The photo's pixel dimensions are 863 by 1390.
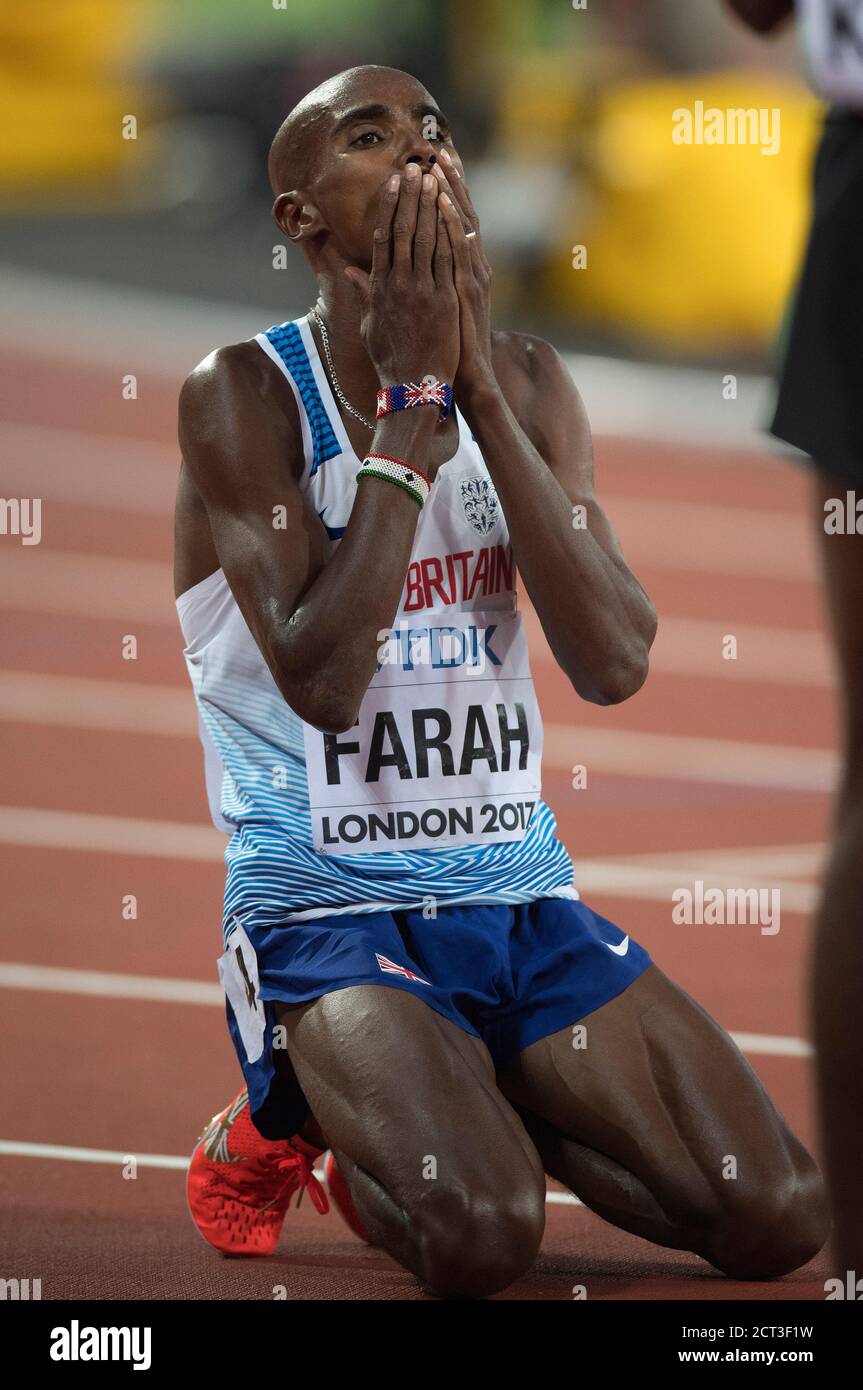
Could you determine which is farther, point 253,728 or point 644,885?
point 644,885

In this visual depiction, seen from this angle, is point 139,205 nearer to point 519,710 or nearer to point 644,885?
point 644,885

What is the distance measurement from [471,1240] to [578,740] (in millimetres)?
4533

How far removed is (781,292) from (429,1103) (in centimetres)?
1186

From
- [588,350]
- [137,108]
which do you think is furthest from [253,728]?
[137,108]

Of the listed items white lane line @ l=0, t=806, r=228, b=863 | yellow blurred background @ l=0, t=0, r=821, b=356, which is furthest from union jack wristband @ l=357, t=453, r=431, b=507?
yellow blurred background @ l=0, t=0, r=821, b=356

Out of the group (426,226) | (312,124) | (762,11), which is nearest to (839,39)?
(762,11)

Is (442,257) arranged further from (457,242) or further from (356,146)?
(356,146)

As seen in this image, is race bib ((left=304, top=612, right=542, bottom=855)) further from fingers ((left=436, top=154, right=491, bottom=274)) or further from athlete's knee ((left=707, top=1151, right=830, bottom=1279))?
athlete's knee ((left=707, top=1151, right=830, bottom=1279))

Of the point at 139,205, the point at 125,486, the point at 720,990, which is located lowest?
the point at 720,990

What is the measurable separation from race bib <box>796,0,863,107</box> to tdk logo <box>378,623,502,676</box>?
122 centimetres

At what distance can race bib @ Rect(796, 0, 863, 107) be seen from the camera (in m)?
2.23

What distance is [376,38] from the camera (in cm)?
1641
